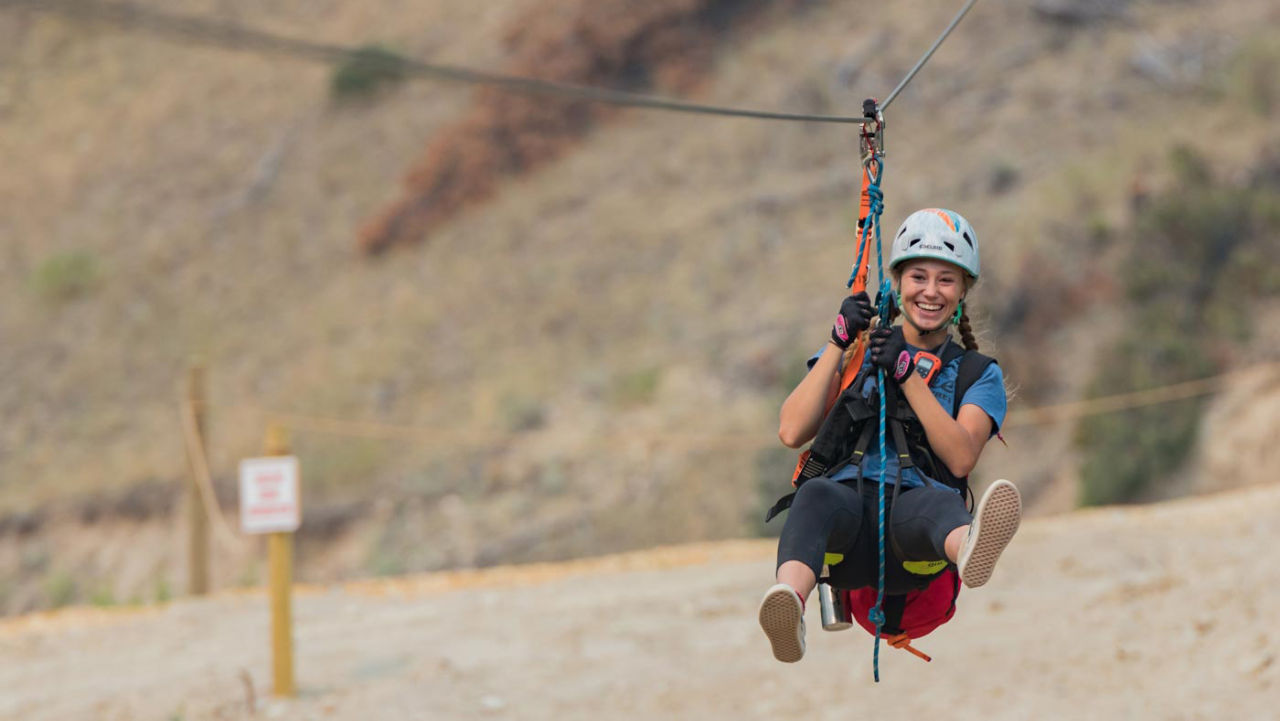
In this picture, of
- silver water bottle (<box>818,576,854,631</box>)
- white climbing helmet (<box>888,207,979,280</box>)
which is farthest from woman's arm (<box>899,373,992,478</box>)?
silver water bottle (<box>818,576,854,631</box>)

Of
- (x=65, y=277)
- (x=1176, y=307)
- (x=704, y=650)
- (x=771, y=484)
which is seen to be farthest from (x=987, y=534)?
(x=65, y=277)

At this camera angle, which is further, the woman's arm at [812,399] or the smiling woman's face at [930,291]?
the smiling woman's face at [930,291]

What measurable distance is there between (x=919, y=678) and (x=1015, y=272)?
46.4ft

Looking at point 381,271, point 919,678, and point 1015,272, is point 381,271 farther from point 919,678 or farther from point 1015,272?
point 919,678

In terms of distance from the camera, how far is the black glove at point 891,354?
12.2 feet

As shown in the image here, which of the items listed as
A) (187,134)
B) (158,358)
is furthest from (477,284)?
(187,134)

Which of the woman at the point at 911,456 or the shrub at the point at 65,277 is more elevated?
the shrub at the point at 65,277

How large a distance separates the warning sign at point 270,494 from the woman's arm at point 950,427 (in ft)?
15.9

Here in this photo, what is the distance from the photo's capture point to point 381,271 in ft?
86.9

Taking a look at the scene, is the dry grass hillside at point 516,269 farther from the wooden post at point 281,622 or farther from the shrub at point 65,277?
the wooden post at point 281,622

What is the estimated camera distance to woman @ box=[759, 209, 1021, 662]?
3.61 m

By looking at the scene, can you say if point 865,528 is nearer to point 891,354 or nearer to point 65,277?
point 891,354

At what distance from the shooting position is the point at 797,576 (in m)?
3.66

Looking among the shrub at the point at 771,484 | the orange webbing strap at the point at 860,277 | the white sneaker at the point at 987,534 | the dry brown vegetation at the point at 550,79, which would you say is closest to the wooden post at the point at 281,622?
the orange webbing strap at the point at 860,277
